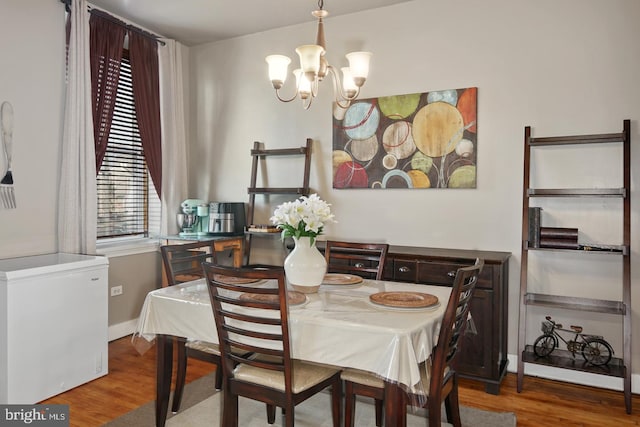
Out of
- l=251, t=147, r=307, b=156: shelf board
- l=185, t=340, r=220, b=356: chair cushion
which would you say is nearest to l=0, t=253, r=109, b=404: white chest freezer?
l=185, t=340, r=220, b=356: chair cushion

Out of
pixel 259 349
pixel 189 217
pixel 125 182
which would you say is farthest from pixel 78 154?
pixel 259 349

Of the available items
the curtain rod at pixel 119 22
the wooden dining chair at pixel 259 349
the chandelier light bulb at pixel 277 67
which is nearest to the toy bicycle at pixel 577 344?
the wooden dining chair at pixel 259 349

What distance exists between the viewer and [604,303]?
9.87ft

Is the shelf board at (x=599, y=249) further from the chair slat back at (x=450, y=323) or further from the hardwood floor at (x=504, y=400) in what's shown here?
the chair slat back at (x=450, y=323)

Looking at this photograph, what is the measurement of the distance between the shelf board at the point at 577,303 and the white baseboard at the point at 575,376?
0.46 m

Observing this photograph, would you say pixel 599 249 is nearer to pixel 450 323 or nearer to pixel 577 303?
pixel 577 303

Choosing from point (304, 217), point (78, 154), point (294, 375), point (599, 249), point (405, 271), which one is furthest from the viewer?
point (78, 154)

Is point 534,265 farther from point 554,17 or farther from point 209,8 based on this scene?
point 209,8

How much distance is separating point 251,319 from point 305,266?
1.61 feet

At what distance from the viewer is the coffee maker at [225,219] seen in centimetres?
424

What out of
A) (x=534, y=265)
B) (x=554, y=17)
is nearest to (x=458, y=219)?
(x=534, y=265)

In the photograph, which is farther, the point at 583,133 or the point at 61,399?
the point at 583,133

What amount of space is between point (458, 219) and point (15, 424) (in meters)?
2.98

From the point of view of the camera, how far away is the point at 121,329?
13.0 ft
